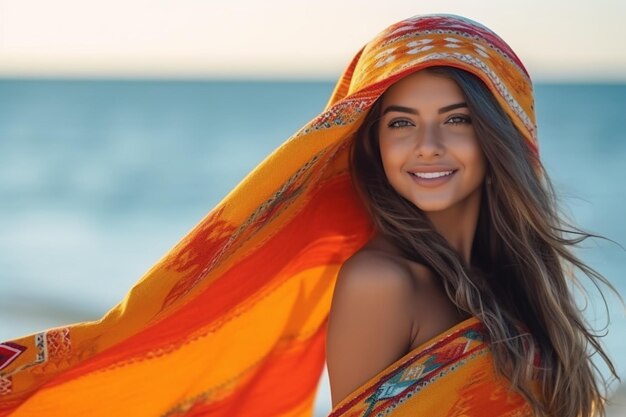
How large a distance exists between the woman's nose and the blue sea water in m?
2.58

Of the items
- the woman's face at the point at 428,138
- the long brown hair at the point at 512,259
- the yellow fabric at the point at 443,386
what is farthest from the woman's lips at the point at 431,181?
the yellow fabric at the point at 443,386

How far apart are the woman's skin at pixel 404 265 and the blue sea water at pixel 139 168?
8.25 ft

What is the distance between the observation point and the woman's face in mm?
2879

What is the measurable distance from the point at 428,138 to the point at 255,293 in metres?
0.54

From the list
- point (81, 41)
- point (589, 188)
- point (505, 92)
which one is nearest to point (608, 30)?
point (589, 188)

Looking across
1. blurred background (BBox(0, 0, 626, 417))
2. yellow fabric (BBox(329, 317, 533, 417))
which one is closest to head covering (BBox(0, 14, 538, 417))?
yellow fabric (BBox(329, 317, 533, 417))

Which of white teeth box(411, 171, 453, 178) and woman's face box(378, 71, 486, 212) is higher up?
woman's face box(378, 71, 486, 212)

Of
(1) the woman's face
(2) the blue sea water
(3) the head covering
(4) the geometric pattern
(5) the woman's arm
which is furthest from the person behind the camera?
(2) the blue sea water

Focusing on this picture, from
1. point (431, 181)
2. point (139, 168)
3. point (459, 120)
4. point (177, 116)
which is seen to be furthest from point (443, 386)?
point (177, 116)

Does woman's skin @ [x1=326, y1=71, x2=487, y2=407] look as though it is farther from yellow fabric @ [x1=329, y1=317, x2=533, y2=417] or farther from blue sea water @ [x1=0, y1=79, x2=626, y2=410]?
blue sea water @ [x1=0, y1=79, x2=626, y2=410]

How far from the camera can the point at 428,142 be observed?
9.36 ft

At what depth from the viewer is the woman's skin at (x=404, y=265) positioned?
2783mm

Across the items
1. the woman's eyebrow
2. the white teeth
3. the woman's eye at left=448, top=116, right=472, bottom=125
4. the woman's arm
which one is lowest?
the woman's arm

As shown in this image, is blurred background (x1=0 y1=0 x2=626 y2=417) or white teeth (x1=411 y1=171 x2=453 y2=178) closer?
white teeth (x1=411 y1=171 x2=453 y2=178)
